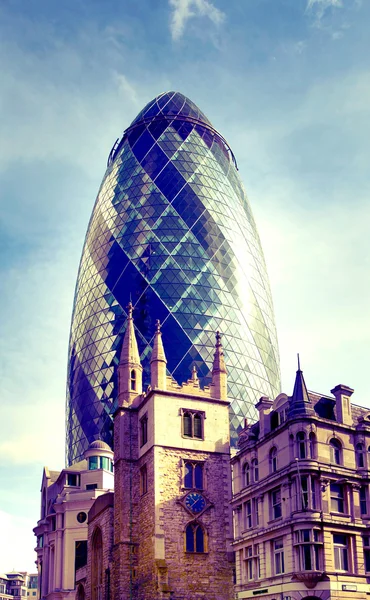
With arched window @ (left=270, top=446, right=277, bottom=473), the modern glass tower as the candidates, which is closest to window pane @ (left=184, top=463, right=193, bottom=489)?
arched window @ (left=270, top=446, right=277, bottom=473)

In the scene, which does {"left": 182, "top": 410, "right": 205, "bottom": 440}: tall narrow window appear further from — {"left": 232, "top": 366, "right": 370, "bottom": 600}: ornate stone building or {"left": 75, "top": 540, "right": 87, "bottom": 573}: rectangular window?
{"left": 75, "top": 540, "right": 87, "bottom": 573}: rectangular window

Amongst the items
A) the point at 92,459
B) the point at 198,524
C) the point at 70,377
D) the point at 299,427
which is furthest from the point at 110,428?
the point at 299,427

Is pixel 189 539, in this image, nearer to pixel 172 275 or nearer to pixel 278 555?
pixel 278 555

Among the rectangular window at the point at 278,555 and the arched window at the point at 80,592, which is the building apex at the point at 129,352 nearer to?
the arched window at the point at 80,592

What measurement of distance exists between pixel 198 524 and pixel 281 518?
11.4 metres

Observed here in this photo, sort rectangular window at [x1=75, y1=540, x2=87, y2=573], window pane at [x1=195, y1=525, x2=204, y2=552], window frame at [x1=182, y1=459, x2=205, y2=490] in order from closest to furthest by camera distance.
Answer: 1. window pane at [x1=195, y1=525, x2=204, y2=552]
2. window frame at [x1=182, y1=459, x2=205, y2=490]
3. rectangular window at [x1=75, y1=540, x2=87, y2=573]

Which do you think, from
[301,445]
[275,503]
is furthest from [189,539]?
[301,445]

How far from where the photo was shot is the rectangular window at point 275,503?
4104 centimetres

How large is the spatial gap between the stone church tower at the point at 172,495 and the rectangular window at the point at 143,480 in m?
0.07

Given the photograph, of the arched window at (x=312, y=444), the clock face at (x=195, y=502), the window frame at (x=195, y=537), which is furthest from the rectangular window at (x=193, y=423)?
the arched window at (x=312, y=444)

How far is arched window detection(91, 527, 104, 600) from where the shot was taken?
56125mm

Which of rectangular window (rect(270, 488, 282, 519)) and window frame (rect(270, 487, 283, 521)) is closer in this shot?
window frame (rect(270, 487, 283, 521))

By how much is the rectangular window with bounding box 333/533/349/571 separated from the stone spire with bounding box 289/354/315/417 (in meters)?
6.11

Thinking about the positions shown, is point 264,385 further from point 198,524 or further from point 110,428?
point 198,524
